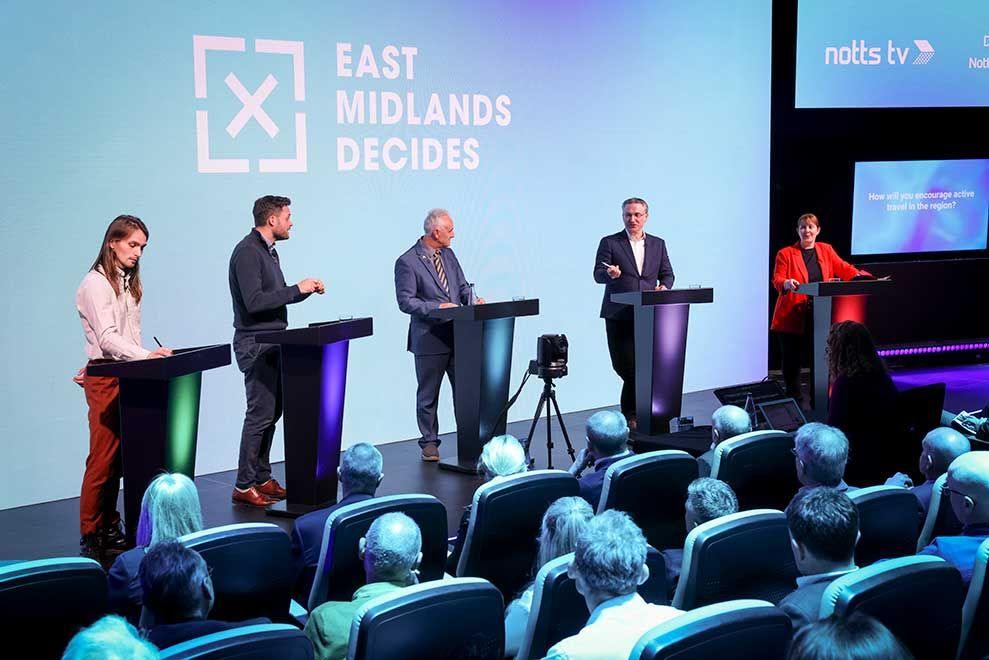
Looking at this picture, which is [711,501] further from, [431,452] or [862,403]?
[431,452]

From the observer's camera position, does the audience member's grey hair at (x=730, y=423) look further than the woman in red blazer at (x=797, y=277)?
No

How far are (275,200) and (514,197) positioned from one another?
106 inches

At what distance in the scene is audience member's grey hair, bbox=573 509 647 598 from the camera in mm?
2662

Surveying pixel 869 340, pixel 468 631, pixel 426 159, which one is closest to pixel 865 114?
pixel 426 159

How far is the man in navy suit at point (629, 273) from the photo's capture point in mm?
7512

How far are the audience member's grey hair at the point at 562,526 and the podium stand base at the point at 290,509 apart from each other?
8.82 ft

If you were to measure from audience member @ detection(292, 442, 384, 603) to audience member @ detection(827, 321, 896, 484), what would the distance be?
91.0 inches

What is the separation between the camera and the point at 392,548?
300 centimetres

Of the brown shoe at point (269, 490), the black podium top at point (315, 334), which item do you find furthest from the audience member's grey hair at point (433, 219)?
the brown shoe at point (269, 490)

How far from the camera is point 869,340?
5180 millimetres

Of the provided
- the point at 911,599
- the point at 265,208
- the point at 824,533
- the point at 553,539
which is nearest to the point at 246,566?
the point at 553,539

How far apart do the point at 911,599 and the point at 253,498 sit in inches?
163

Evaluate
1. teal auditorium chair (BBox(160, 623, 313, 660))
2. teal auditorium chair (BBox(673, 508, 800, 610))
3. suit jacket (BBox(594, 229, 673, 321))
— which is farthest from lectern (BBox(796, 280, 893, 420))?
teal auditorium chair (BBox(160, 623, 313, 660))

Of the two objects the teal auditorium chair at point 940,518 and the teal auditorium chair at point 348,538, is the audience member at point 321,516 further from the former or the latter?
the teal auditorium chair at point 940,518
